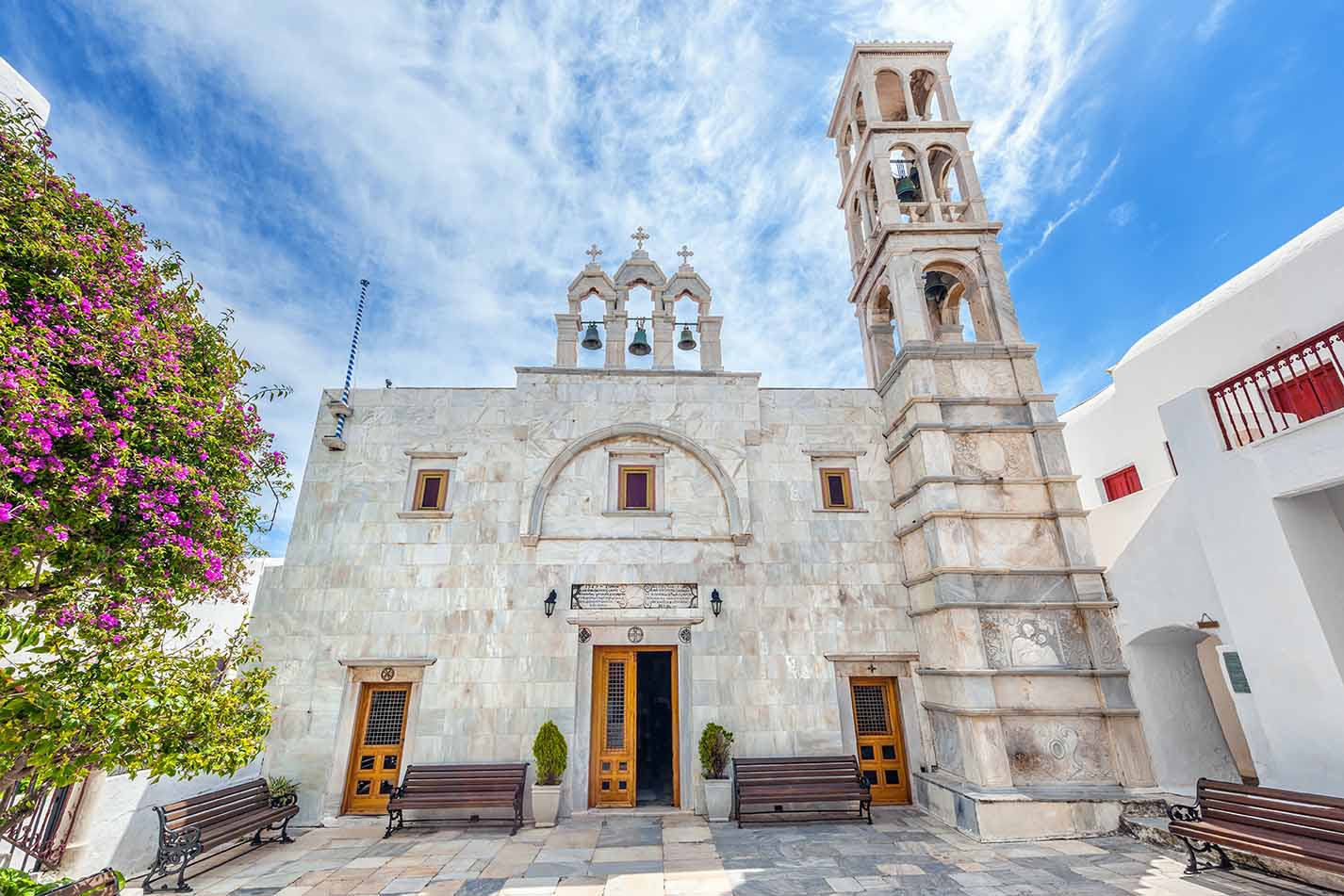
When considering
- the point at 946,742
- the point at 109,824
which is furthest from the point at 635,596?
the point at 109,824

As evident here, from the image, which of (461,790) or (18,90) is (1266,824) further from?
(18,90)

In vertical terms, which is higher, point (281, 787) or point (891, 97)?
point (891, 97)

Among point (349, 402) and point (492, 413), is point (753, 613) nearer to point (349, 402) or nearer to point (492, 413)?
point (492, 413)

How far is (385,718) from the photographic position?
995 cm

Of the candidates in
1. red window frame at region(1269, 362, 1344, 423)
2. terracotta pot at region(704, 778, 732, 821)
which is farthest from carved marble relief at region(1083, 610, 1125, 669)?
terracotta pot at region(704, 778, 732, 821)

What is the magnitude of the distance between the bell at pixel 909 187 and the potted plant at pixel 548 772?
1350 centimetres

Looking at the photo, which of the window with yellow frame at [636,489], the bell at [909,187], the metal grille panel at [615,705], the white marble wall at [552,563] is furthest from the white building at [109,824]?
the bell at [909,187]

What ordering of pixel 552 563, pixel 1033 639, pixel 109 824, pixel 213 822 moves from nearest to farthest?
pixel 109 824 → pixel 213 822 → pixel 1033 639 → pixel 552 563

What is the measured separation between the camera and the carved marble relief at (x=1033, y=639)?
9.08 meters

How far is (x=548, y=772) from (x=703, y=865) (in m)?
3.19

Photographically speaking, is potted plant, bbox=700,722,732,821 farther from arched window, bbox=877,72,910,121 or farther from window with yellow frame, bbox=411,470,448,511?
arched window, bbox=877,72,910,121

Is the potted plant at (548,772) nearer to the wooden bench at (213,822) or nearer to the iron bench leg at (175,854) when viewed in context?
the wooden bench at (213,822)

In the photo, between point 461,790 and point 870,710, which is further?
point 870,710

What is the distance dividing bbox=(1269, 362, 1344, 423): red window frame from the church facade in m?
3.19
